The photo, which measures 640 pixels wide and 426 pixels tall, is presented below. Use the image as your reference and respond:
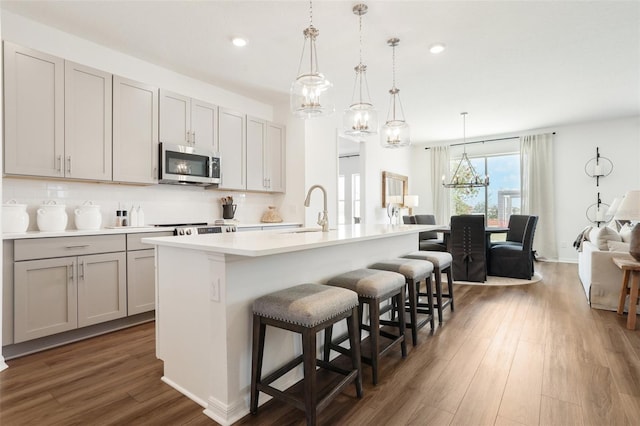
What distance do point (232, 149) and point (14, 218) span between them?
229 centimetres

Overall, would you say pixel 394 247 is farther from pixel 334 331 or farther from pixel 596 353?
pixel 596 353

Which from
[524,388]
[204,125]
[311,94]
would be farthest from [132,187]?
[524,388]

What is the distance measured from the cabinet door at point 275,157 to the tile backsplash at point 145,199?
0.28 meters

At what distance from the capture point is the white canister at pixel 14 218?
2498 millimetres

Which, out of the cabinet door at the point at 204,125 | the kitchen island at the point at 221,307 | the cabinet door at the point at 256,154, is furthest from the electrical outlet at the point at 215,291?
the cabinet door at the point at 256,154

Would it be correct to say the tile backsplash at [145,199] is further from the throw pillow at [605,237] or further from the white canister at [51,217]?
the throw pillow at [605,237]

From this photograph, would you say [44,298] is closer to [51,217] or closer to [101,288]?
[101,288]

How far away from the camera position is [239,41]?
3.12 metres

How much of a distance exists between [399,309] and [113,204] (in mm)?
2977

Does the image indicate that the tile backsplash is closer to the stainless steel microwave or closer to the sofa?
the stainless steel microwave

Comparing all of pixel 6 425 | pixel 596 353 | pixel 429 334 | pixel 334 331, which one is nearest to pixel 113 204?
pixel 6 425

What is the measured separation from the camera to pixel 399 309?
7.61ft

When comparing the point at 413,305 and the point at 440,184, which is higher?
the point at 440,184

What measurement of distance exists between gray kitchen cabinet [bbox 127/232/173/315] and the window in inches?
263
